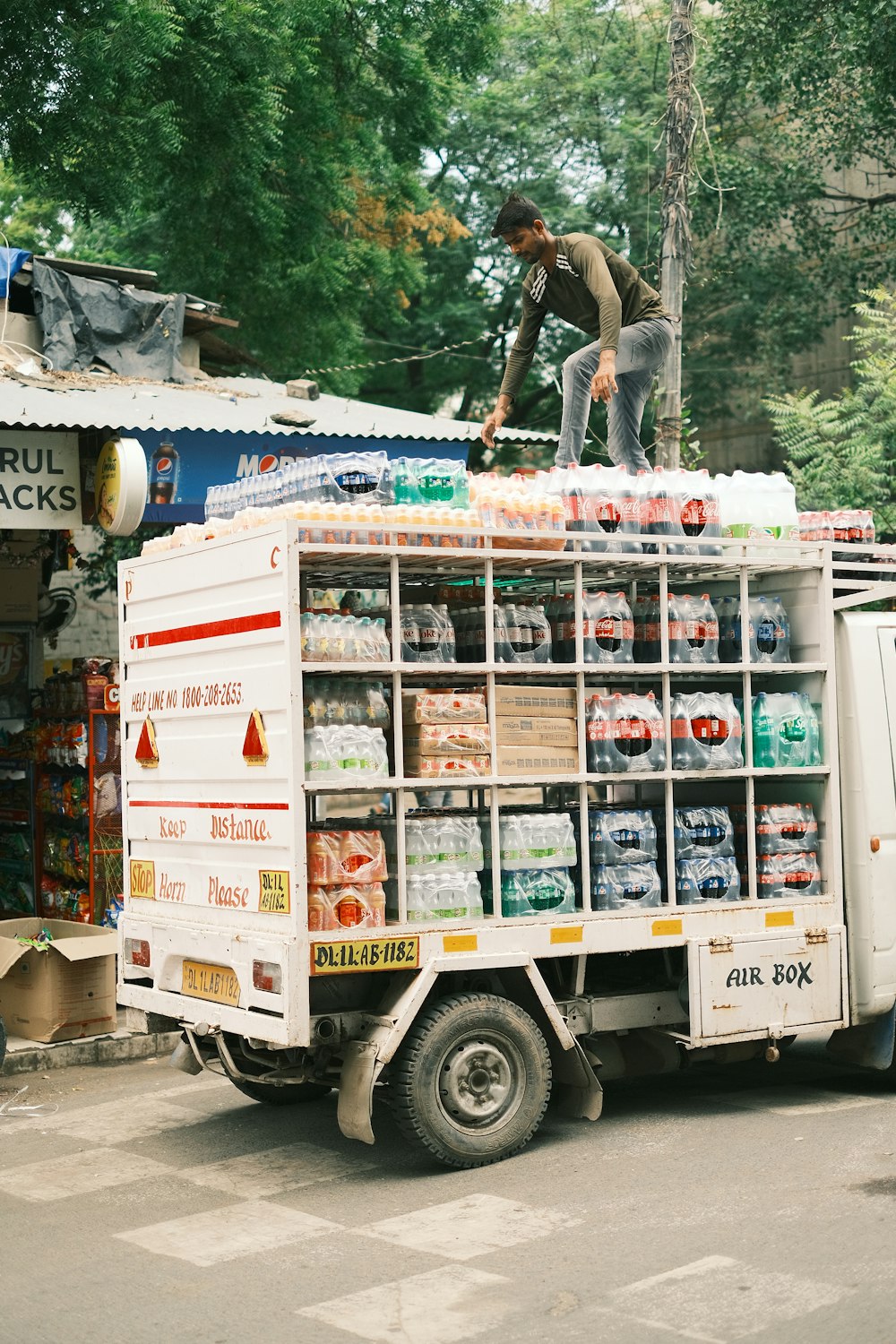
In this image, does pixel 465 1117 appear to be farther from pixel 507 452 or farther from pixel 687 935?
pixel 507 452

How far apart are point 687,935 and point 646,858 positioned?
0.39 metres

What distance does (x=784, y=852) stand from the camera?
722 cm

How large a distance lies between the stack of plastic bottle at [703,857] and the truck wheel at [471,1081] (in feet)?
3.44

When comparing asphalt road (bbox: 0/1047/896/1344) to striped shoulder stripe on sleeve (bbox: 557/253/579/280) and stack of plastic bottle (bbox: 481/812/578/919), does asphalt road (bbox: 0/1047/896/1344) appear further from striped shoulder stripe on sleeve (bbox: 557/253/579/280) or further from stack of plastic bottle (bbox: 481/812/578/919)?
striped shoulder stripe on sleeve (bbox: 557/253/579/280)

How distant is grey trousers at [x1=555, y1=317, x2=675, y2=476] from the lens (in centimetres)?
806

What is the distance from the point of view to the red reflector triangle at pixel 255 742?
20.2 ft

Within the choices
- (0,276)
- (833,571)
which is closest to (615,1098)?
(833,571)

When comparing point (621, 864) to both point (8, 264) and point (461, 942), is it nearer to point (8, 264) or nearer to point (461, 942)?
point (461, 942)

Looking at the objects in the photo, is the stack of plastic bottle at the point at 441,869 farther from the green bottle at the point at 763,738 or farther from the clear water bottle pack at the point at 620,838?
the green bottle at the point at 763,738

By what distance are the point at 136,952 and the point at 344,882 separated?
1.54 m

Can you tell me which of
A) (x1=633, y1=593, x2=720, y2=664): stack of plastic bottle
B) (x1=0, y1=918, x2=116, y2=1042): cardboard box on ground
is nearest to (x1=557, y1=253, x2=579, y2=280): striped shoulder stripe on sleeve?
(x1=633, y1=593, x2=720, y2=664): stack of plastic bottle

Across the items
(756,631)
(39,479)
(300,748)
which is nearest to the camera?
(300,748)

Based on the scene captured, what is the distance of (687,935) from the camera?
6.86 meters

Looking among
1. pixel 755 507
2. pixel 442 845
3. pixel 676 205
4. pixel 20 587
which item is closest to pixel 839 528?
pixel 755 507
